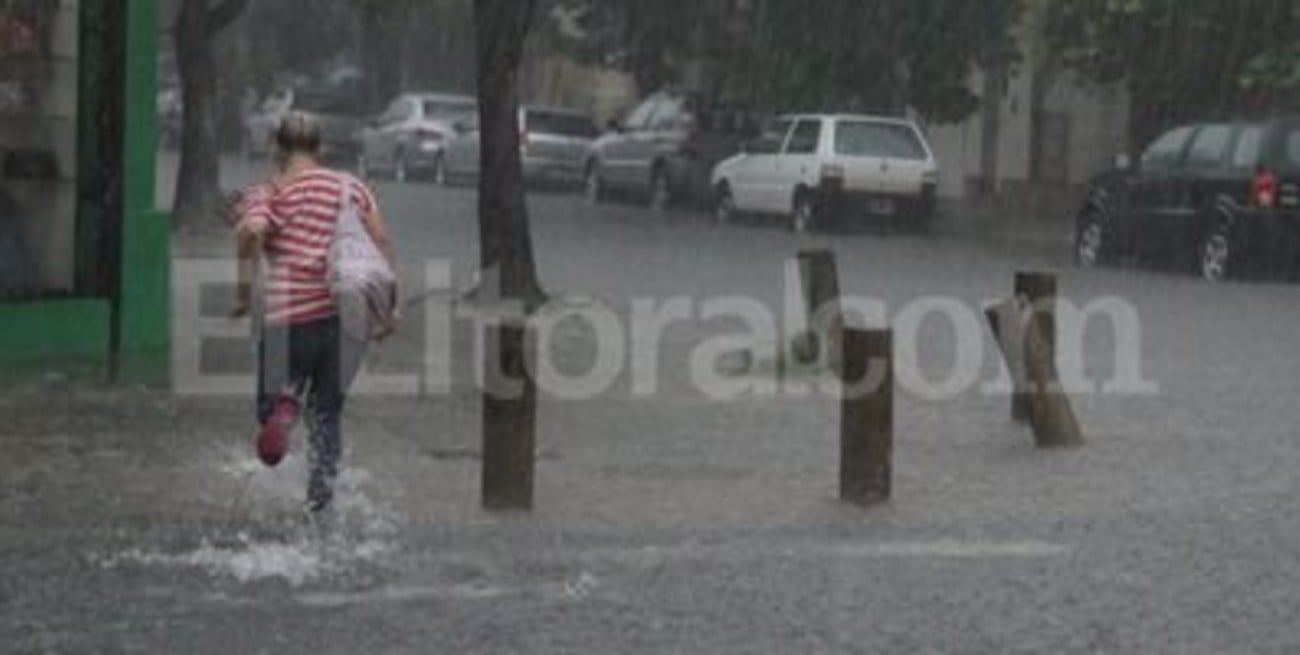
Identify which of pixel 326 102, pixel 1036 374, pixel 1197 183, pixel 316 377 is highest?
pixel 326 102

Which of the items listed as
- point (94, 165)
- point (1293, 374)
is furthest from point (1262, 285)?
point (94, 165)

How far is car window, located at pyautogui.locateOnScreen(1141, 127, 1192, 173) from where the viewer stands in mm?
24891

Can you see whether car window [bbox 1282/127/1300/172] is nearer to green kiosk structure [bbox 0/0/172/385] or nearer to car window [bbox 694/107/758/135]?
car window [bbox 694/107/758/135]

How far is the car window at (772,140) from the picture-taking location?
31781mm

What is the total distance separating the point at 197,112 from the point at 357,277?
17.2 meters

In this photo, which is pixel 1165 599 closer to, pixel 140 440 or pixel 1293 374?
pixel 140 440

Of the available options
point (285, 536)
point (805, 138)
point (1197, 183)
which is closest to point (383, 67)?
point (805, 138)

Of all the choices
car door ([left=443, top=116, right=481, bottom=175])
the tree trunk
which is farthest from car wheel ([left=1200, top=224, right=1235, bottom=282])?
the tree trunk

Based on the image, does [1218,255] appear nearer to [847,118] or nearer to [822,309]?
[847,118]

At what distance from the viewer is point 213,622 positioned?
8086mm

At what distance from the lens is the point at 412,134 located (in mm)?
43156

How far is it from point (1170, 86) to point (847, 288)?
386 inches

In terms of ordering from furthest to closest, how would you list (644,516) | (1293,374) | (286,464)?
(1293,374), (286,464), (644,516)

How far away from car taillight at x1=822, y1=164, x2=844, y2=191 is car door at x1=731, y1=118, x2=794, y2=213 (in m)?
1.12
